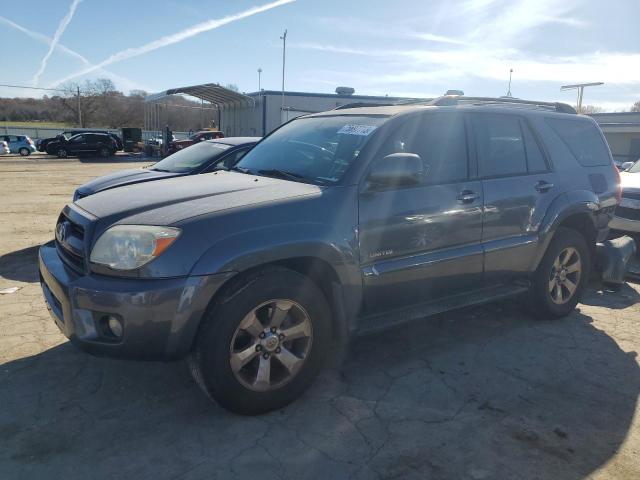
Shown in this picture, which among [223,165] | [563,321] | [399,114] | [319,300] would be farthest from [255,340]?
[223,165]

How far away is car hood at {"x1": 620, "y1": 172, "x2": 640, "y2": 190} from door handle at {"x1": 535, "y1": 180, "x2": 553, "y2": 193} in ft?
12.2

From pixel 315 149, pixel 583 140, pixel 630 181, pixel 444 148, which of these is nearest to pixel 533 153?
pixel 583 140

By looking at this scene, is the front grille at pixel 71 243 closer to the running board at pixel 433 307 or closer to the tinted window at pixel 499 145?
Answer: the running board at pixel 433 307

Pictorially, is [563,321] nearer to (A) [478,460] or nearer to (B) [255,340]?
(A) [478,460]

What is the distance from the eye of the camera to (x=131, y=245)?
2.72 metres

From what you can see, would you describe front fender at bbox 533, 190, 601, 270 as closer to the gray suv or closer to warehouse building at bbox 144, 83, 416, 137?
the gray suv

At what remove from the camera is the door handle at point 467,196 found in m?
3.72

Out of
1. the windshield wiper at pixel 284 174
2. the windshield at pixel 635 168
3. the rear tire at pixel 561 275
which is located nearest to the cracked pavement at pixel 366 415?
the rear tire at pixel 561 275

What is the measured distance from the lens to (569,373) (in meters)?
3.72

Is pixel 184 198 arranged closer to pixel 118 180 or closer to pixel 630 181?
pixel 118 180

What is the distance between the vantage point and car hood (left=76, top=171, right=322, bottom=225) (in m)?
2.86

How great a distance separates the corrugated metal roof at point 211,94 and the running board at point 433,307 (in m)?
27.9

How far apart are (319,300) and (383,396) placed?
31.5 inches

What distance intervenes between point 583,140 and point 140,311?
173 inches
